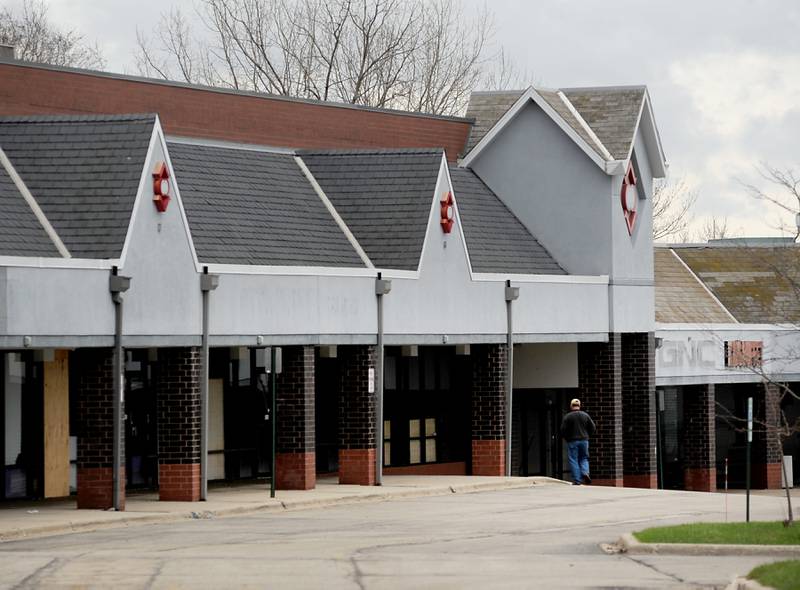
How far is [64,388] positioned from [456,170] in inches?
487

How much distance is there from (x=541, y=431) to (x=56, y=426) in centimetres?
1404

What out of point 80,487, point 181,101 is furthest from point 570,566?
point 181,101

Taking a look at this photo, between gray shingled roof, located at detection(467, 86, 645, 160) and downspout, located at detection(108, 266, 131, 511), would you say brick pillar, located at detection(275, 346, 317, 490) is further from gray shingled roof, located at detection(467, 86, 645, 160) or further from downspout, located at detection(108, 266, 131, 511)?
gray shingled roof, located at detection(467, 86, 645, 160)

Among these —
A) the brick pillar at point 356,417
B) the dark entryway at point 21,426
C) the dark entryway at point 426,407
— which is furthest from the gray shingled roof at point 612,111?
the dark entryway at point 21,426

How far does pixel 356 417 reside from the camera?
32250mm

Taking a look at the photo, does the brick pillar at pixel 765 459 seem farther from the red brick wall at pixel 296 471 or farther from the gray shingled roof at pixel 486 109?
the red brick wall at pixel 296 471

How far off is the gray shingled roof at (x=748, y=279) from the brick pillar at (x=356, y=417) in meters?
15.9

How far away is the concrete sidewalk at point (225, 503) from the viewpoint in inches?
971

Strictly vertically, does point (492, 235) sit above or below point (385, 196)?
below

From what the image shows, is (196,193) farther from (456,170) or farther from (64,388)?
(456,170)

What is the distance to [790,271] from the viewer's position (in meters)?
46.2

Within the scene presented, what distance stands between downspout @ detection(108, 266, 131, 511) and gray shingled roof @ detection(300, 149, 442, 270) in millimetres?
7892

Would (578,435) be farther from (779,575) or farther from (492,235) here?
(779,575)

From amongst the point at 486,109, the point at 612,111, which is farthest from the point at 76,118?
the point at 612,111
